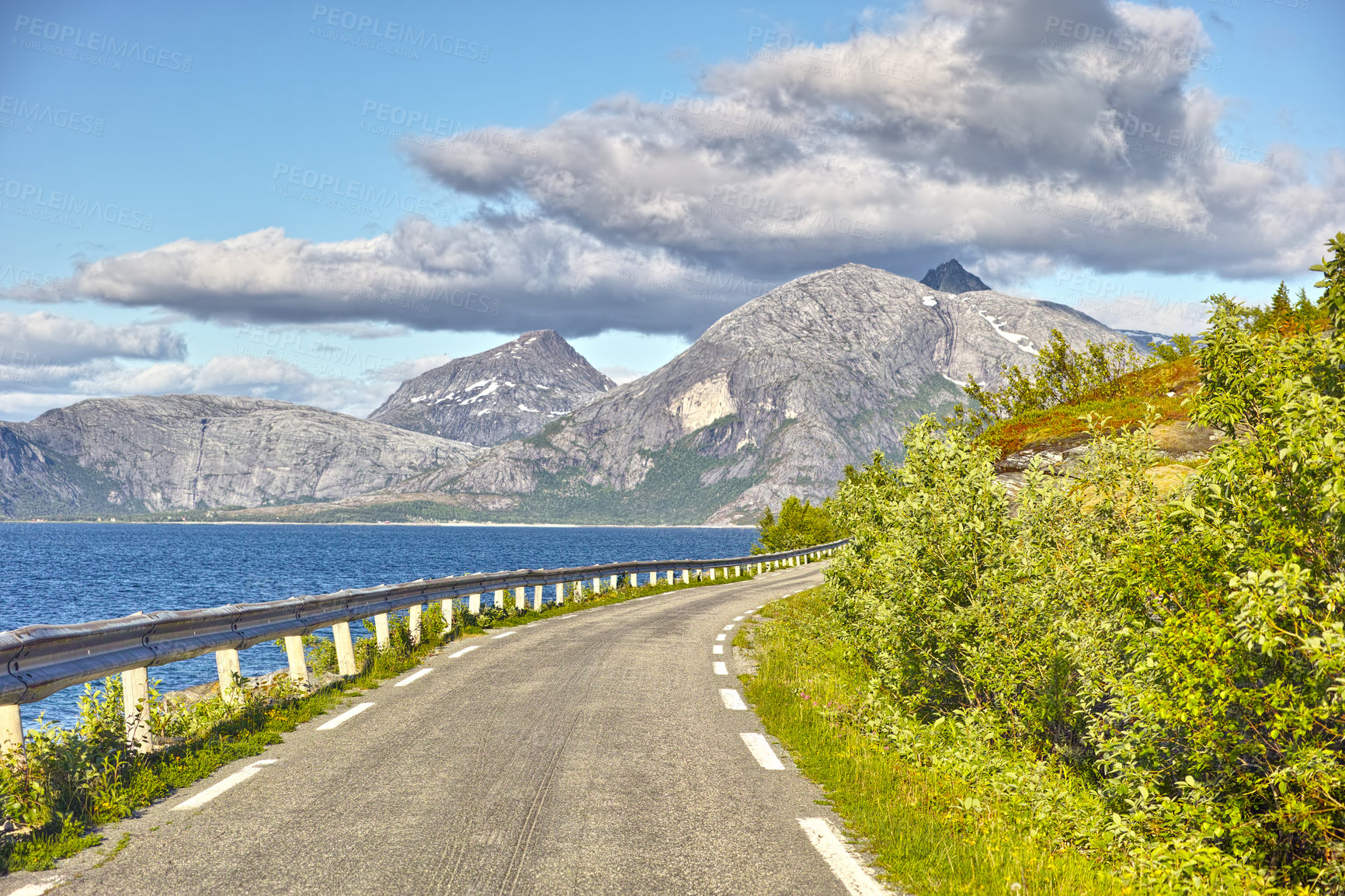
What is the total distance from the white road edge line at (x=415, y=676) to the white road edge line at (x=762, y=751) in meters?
5.24

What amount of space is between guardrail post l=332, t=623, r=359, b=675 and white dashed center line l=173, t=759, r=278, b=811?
15.5ft

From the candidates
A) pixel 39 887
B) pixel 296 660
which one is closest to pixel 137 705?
pixel 296 660

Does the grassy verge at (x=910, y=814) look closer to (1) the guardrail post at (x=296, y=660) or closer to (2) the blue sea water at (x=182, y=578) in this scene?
(1) the guardrail post at (x=296, y=660)

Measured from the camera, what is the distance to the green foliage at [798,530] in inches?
2790

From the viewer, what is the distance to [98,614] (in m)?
46.5

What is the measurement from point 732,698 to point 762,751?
306 cm

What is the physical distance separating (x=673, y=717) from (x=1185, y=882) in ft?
18.8

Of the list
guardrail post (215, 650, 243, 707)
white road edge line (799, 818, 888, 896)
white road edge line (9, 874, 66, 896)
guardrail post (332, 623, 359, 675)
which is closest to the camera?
white road edge line (9, 874, 66, 896)

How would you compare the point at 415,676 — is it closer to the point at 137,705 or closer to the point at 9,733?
the point at 137,705

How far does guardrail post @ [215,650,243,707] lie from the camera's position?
9.53 metres

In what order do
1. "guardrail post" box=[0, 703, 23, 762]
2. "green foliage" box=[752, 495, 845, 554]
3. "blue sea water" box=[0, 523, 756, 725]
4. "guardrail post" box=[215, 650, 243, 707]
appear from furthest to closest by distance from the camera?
"green foliage" box=[752, 495, 845, 554] → "blue sea water" box=[0, 523, 756, 725] → "guardrail post" box=[215, 650, 243, 707] → "guardrail post" box=[0, 703, 23, 762]

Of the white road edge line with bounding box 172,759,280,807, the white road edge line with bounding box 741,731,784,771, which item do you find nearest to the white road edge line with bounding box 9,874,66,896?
the white road edge line with bounding box 172,759,280,807

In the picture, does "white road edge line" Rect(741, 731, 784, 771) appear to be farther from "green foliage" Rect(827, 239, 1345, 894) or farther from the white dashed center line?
the white dashed center line

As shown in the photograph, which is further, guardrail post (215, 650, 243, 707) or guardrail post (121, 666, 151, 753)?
guardrail post (215, 650, 243, 707)
